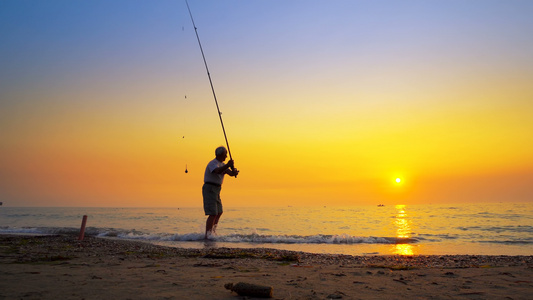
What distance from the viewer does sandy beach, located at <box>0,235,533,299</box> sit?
310 cm

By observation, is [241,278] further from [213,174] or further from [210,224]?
[210,224]

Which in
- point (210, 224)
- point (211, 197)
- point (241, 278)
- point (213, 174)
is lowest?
point (241, 278)

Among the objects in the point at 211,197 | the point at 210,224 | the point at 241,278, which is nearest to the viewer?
the point at 241,278

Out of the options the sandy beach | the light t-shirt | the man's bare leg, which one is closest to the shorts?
the light t-shirt

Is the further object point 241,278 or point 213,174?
point 213,174

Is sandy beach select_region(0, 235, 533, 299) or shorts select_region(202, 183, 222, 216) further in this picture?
shorts select_region(202, 183, 222, 216)

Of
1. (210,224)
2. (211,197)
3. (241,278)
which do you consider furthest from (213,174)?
(241,278)

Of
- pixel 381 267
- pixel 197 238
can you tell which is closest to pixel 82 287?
pixel 381 267

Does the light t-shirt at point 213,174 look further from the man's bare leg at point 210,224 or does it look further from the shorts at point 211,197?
the man's bare leg at point 210,224

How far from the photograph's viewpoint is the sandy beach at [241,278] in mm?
3096

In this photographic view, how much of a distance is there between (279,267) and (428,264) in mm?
2109

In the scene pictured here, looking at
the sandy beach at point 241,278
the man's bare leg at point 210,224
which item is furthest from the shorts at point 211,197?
the sandy beach at point 241,278

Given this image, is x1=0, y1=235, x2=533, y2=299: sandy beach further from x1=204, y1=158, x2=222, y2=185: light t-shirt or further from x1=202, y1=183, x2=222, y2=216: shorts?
x1=204, y1=158, x2=222, y2=185: light t-shirt

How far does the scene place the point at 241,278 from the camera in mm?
3883
